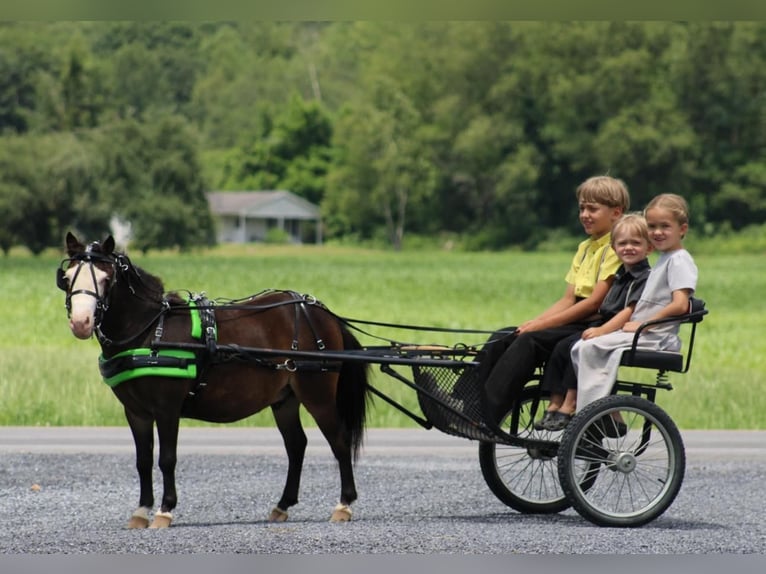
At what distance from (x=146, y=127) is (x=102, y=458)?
3626cm

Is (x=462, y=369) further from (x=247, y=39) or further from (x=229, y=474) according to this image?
(x=247, y=39)

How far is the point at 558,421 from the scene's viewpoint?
25.3 ft

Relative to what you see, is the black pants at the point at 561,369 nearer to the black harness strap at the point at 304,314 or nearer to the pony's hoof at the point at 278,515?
the black harness strap at the point at 304,314

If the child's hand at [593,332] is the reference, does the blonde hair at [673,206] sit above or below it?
above

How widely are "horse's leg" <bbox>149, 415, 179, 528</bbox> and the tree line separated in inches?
1320

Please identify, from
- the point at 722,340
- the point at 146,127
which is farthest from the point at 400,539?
the point at 146,127

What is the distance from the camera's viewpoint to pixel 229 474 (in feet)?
33.9

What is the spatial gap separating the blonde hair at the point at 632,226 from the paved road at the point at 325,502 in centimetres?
162

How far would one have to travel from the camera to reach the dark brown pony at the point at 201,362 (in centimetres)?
723

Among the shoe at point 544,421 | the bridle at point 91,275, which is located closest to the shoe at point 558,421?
the shoe at point 544,421

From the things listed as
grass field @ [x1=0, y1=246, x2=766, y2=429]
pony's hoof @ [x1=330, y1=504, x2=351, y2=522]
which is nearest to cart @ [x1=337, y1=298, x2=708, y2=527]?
pony's hoof @ [x1=330, y1=504, x2=351, y2=522]

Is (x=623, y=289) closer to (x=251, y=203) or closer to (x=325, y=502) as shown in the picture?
(x=325, y=502)

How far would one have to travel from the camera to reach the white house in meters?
47.2

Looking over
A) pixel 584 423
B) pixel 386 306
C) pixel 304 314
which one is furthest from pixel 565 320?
pixel 386 306
